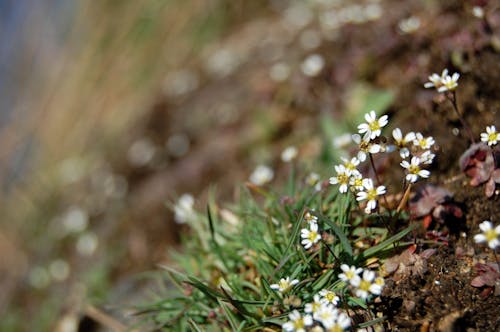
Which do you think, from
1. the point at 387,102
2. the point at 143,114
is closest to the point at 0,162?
the point at 143,114

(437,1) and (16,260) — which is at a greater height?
(437,1)

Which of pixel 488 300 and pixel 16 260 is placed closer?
pixel 488 300

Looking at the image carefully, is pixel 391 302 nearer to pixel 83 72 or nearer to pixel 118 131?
pixel 118 131

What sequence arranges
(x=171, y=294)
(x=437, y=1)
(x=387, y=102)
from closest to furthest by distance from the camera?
(x=171, y=294) < (x=387, y=102) < (x=437, y=1)

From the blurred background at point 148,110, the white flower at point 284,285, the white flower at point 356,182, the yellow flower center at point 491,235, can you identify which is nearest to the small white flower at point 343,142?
the blurred background at point 148,110

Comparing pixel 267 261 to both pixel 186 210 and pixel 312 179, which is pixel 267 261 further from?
pixel 186 210

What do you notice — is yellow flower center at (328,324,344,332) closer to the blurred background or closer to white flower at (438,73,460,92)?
white flower at (438,73,460,92)

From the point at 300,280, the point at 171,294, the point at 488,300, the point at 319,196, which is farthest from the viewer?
the point at 171,294

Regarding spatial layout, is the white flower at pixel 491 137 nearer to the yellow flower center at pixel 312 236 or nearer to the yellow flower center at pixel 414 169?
the yellow flower center at pixel 414 169
